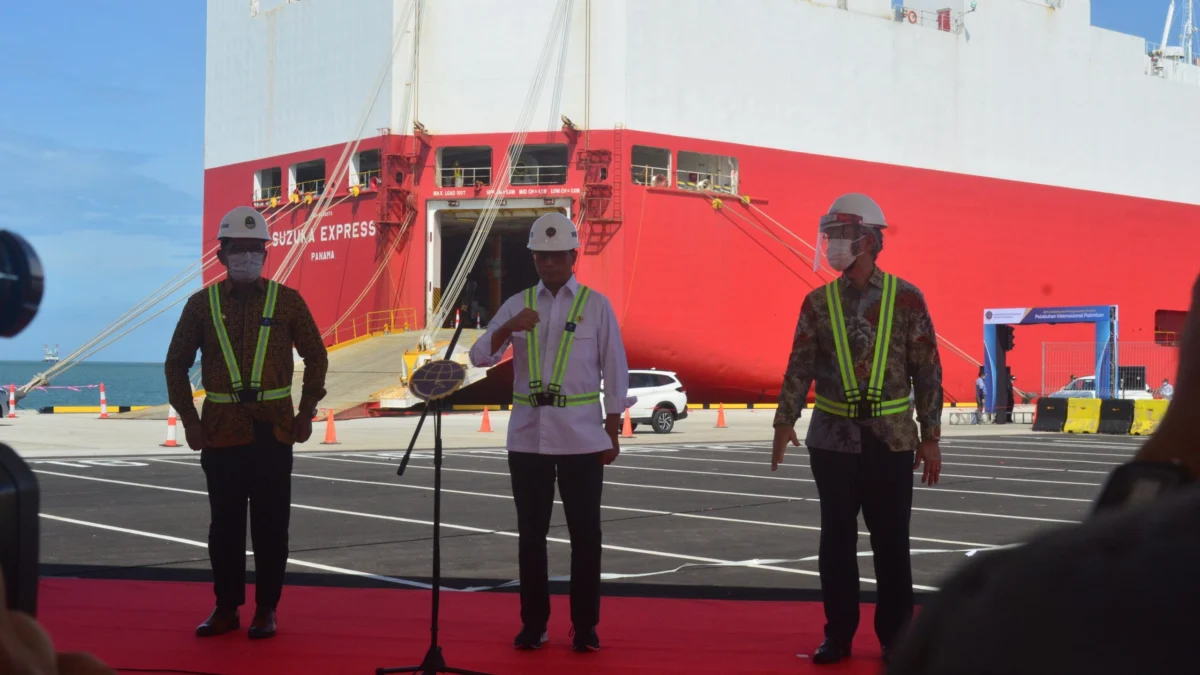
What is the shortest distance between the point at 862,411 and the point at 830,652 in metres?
0.99

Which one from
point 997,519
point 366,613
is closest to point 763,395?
point 997,519

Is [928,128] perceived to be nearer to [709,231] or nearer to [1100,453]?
[709,231]

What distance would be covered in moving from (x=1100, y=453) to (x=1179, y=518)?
21.2 meters

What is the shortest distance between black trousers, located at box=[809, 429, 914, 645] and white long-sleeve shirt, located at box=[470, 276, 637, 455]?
1.05m

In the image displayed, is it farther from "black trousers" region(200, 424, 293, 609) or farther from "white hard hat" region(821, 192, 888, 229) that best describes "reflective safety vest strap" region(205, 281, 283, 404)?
"white hard hat" region(821, 192, 888, 229)

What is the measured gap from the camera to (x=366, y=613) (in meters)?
6.37

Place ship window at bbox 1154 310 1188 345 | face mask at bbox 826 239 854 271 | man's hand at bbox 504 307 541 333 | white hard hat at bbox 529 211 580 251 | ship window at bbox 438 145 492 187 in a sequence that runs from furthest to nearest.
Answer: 1. ship window at bbox 1154 310 1188 345
2. ship window at bbox 438 145 492 187
3. white hard hat at bbox 529 211 580 251
4. man's hand at bbox 504 307 541 333
5. face mask at bbox 826 239 854 271

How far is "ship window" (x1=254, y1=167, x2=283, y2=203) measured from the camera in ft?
122

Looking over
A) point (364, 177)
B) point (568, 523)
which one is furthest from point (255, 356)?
point (364, 177)

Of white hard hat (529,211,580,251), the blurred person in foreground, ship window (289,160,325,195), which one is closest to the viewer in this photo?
the blurred person in foreground

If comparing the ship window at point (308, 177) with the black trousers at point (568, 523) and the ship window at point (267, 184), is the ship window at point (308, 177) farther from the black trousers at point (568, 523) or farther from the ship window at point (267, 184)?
the black trousers at point (568, 523)

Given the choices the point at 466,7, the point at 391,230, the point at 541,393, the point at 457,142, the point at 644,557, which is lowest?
the point at 644,557

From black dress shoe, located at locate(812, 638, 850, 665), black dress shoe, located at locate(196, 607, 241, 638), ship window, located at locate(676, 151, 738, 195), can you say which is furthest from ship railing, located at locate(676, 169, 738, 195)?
black dress shoe, located at locate(812, 638, 850, 665)

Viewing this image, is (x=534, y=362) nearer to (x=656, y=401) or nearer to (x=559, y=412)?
(x=559, y=412)
